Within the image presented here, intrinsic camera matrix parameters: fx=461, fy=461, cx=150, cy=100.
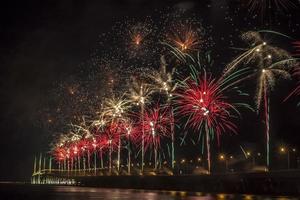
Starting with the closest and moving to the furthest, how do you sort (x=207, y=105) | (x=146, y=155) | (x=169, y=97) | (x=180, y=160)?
1. (x=207, y=105)
2. (x=169, y=97)
3. (x=180, y=160)
4. (x=146, y=155)

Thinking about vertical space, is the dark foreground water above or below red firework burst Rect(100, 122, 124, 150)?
below

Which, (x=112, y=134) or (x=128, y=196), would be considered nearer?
(x=128, y=196)

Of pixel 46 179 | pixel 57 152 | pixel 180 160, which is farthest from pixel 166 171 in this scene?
pixel 46 179

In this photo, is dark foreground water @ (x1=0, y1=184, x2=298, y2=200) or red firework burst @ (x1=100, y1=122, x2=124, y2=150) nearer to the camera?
dark foreground water @ (x1=0, y1=184, x2=298, y2=200)

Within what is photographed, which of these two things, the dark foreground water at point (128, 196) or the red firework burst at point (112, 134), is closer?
the dark foreground water at point (128, 196)

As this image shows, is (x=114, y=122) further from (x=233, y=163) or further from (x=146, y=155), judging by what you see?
(x=146, y=155)

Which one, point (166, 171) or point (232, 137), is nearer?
point (166, 171)

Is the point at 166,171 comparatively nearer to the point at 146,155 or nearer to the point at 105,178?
the point at 105,178

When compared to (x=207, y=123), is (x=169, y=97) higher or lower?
higher

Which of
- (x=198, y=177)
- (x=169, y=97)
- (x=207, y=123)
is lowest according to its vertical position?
(x=198, y=177)

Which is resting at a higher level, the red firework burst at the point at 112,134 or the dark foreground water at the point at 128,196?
the red firework burst at the point at 112,134

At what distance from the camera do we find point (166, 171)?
61.4 metres

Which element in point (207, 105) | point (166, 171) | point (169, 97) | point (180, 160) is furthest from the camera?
point (180, 160)

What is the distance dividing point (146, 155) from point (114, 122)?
7361 cm
